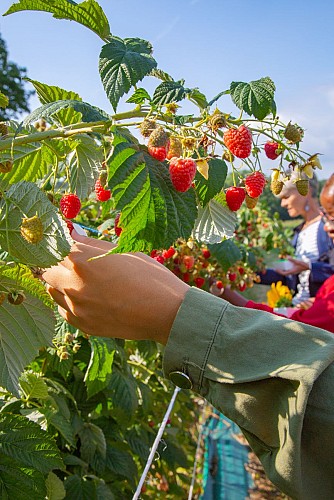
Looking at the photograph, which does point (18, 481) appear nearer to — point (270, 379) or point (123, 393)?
point (270, 379)

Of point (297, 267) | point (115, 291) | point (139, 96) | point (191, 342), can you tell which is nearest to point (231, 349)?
point (191, 342)

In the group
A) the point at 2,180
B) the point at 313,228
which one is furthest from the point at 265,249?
the point at 2,180

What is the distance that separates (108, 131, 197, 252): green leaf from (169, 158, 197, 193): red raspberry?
0.10 feet

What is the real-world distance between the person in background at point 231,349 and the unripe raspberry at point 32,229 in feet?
0.32

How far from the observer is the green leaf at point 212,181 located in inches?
35.4

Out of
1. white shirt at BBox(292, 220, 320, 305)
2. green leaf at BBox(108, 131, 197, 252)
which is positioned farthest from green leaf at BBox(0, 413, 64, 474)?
white shirt at BBox(292, 220, 320, 305)

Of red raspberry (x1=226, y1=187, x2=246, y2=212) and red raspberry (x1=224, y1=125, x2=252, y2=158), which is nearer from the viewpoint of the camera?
red raspberry (x1=224, y1=125, x2=252, y2=158)

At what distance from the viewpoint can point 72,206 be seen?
0.91 m

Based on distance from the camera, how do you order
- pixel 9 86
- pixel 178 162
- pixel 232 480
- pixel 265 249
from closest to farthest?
pixel 178 162 → pixel 232 480 → pixel 265 249 → pixel 9 86

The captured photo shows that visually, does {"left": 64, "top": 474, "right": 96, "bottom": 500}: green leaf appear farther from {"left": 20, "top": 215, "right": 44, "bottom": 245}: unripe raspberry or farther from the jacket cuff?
{"left": 20, "top": 215, "right": 44, "bottom": 245}: unripe raspberry

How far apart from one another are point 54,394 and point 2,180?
81cm

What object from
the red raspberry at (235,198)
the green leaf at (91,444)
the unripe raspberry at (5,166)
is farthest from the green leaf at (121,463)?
the unripe raspberry at (5,166)

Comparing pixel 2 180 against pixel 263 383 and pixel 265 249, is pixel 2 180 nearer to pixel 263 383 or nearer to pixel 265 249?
pixel 263 383

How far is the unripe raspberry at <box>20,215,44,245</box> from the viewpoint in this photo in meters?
0.78
